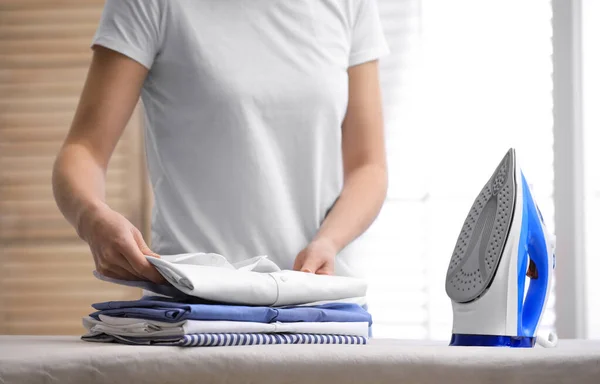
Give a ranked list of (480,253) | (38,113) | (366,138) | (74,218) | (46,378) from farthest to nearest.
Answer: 1. (38,113)
2. (366,138)
3. (74,218)
4. (480,253)
5. (46,378)

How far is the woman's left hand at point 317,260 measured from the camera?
3.10 feet

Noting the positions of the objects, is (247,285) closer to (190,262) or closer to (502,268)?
(190,262)

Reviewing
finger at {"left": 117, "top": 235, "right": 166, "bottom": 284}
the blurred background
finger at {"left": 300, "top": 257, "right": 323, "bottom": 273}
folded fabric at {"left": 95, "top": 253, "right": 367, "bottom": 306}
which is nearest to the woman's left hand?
finger at {"left": 300, "top": 257, "right": 323, "bottom": 273}

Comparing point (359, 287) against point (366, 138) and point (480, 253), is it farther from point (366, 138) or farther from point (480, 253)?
point (366, 138)

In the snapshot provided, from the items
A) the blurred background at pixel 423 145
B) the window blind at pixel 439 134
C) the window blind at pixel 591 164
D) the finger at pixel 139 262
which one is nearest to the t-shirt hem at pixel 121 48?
the finger at pixel 139 262

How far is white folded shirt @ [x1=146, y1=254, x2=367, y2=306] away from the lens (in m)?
0.70

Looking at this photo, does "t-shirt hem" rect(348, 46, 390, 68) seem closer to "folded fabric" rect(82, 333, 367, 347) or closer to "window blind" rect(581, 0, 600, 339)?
"folded fabric" rect(82, 333, 367, 347)

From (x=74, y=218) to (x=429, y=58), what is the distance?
6.11 feet

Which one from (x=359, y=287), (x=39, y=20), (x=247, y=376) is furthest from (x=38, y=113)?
(x=247, y=376)

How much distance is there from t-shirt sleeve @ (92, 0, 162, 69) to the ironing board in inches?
23.0

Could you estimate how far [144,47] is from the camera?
3.63ft

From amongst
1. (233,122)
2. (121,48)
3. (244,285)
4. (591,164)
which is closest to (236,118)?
(233,122)

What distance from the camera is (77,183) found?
3.24 feet

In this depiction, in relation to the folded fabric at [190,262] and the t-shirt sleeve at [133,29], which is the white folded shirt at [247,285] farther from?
the t-shirt sleeve at [133,29]
